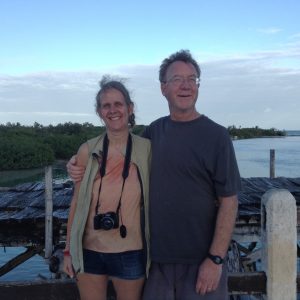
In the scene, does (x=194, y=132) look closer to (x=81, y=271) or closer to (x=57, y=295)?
(x=81, y=271)

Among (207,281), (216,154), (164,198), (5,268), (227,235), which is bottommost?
(5,268)

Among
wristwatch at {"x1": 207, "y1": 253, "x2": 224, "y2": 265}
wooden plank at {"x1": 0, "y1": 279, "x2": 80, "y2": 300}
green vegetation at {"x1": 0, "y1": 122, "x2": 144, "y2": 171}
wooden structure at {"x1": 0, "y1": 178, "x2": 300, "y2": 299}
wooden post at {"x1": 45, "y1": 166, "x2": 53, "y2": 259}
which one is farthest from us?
green vegetation at {"x1": 0, "y1": 122, "x2": 144, "y2": 171}

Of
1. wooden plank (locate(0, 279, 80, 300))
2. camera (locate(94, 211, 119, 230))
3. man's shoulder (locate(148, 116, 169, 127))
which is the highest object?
man's shoulder (locate(148, 116, 169, 127))

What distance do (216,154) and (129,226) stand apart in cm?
79

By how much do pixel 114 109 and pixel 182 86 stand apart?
20.0 inches

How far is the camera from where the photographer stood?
329 centimetres

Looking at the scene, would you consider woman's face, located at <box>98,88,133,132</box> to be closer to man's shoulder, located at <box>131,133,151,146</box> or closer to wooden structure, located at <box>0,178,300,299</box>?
man's shoulder, located at <box>131,133,151,146</box>

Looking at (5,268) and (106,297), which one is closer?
(106,297)

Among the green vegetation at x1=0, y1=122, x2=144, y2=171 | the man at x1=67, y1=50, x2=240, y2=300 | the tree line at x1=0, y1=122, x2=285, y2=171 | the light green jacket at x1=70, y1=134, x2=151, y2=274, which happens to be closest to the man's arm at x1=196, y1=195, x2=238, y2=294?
the man at x1=67, y1=50, x2=240, y2=300

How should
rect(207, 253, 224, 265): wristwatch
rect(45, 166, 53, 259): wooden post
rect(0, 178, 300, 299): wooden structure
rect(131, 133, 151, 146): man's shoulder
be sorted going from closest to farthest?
rect(207, 253, 224, 265): wristwatch
rect(131, 133, 151, 146): man's shoulder
rect(45, 166, 53, 259): wooden post
rect(0, 178, 300, 299): wooden structure

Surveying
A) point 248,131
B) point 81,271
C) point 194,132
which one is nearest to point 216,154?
point 194,132

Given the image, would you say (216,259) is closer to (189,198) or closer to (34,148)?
(189,198)

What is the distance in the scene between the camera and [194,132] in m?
3.32

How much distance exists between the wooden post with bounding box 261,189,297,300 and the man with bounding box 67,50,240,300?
17.3 inches
